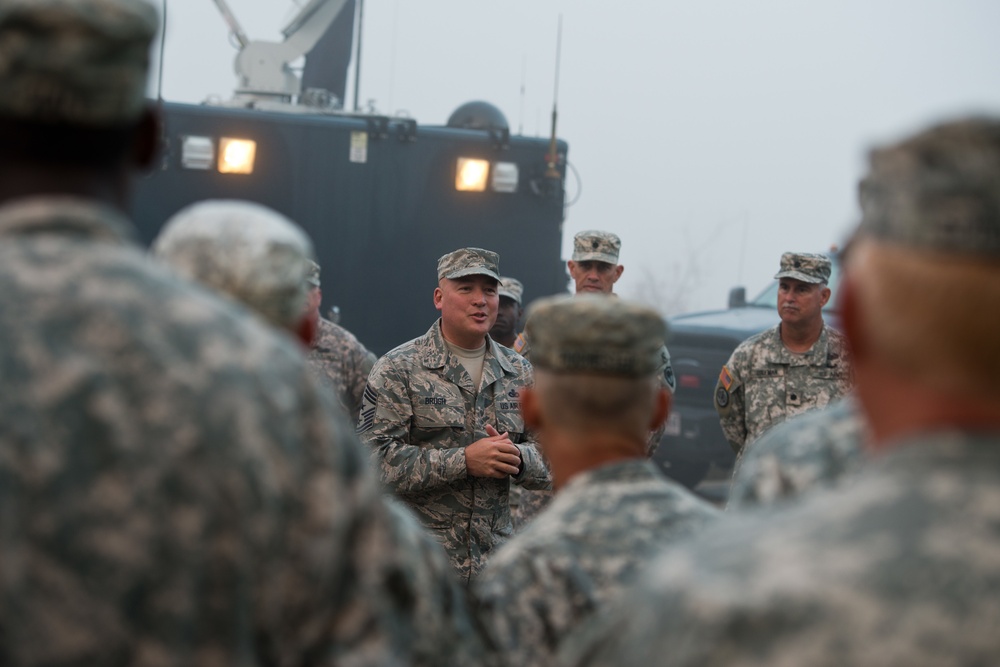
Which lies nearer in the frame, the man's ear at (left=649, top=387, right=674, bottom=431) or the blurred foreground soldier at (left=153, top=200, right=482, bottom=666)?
the blurred foreground soldier at (left=153, top=200, right=482, bottom=666)

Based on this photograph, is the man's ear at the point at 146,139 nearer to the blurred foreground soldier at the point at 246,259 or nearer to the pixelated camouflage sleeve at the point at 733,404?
the blurred foreground soldier at the point at 246,259

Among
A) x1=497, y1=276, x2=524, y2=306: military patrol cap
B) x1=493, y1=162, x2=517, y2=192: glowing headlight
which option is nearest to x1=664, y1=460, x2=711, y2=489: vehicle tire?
x1=497, y1=276, x2=524, y2=306: military patrol cap

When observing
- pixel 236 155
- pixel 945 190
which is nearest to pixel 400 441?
pixel 945 190

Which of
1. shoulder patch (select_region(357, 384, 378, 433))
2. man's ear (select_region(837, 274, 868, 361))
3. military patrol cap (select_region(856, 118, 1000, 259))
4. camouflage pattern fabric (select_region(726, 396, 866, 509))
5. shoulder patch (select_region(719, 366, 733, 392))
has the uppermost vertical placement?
military patrol cap (select_region(856, 118, 1000, 259))

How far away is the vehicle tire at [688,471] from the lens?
1113cm

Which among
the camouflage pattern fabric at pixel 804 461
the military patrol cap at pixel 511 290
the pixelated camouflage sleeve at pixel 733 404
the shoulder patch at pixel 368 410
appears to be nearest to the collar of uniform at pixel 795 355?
the pixelated camouflage sleeve at pixel 733 404

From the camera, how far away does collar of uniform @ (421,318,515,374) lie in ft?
19.9

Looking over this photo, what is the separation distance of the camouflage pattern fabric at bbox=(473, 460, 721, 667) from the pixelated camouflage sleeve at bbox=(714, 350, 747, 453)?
4.31m

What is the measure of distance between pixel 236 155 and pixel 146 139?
932cm

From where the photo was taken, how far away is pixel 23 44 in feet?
6.42

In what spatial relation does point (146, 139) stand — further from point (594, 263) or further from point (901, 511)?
point (594, 263)

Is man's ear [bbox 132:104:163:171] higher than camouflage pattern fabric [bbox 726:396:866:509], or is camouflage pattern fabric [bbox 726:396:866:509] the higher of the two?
man's ear [bbox 132:104:163:171]

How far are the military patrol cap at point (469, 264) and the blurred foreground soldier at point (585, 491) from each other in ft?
10.6

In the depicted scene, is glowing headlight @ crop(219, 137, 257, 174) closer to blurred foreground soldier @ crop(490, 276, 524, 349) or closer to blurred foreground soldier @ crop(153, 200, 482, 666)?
blurred foreground soldier @ crop(490, 276, 524, 349)
